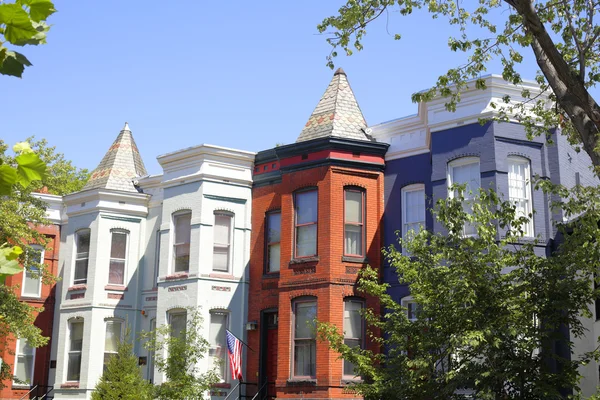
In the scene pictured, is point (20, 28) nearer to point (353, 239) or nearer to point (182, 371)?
point (182, 371)

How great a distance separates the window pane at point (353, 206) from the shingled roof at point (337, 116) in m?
1.69

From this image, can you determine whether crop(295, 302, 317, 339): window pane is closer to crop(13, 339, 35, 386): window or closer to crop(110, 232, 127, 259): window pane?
crop(110, 232, 127, 259): window pane

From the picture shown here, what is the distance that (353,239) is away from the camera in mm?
24109

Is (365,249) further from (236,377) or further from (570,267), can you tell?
(570,267)

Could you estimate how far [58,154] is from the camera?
47.4 m

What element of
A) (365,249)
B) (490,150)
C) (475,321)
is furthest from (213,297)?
(475,321)

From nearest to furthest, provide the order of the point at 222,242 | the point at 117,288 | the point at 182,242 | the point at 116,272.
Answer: the point at 222,242 → the point at 182,242 → the point at 117,288 → the point at 116,272

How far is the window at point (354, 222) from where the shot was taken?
78.8 feet

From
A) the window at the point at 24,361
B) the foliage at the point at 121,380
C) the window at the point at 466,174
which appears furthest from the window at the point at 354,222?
the window at the point at 24,361

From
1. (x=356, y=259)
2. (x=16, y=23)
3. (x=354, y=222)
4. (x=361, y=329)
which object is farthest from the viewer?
(x=354, y=222)

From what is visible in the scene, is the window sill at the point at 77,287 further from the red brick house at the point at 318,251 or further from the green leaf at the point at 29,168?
the green leaf at the point at 29,168

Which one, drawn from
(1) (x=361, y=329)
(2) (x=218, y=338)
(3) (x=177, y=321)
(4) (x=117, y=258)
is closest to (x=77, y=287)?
(4) (x=117, y=258)

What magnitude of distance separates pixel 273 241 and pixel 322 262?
3244 millimetres

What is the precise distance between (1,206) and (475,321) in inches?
647
